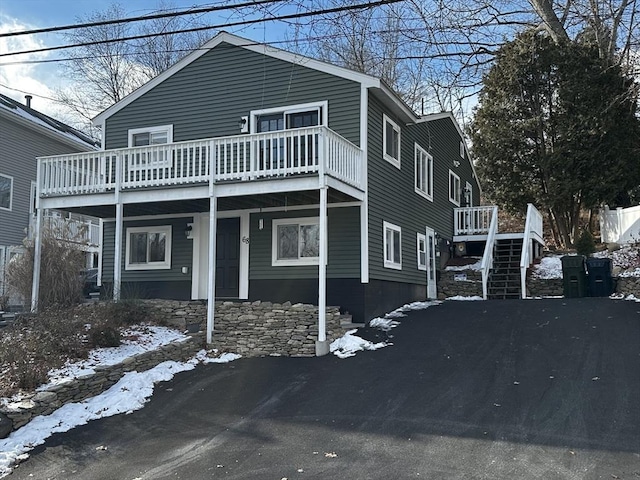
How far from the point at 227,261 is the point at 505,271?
30.3 feet

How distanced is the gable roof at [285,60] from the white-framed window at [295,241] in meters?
3.35

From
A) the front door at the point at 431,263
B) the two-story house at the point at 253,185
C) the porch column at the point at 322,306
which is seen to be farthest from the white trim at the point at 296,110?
the front door at the point at 431,263

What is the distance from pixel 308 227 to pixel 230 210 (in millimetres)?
2135

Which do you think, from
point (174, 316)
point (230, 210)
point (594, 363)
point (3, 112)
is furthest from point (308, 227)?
point (3, 112)

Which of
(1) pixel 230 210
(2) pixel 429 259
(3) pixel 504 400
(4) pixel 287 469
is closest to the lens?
(4) pixel 287 469

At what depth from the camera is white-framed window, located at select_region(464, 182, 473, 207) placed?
23.7 m

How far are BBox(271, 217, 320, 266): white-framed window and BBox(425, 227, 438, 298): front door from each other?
5.35m

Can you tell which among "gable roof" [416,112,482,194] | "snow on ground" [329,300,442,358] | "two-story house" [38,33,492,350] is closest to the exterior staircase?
"two-story house" [38,33,492,350]

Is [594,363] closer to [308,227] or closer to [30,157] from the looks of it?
[308,227]

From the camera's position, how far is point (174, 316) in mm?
12672

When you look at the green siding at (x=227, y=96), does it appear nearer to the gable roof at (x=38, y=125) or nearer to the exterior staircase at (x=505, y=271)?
the gable roof at (x=38, y=125)

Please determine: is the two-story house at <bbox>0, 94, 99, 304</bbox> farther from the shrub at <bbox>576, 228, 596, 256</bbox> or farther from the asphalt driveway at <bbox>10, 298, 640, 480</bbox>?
the shrub at <bbox>576, 228, 596, 256</bbox>

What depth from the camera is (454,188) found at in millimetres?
21938

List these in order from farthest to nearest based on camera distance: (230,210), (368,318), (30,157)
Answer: (30,157), (230,210), (368,318)
